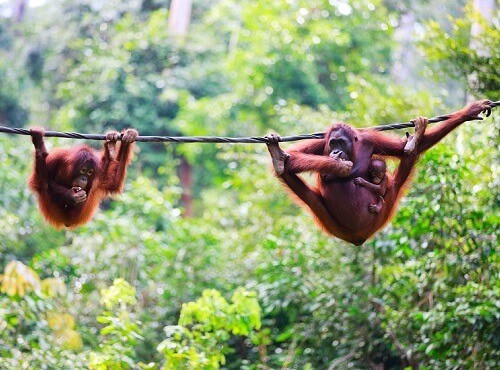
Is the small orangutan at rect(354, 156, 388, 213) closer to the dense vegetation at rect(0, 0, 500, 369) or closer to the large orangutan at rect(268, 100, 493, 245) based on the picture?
the large orangutan at rect(268, 100, 493, 245)

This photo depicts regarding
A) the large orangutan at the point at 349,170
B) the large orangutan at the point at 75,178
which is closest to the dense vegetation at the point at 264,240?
the large orangutan at the point at 75,178

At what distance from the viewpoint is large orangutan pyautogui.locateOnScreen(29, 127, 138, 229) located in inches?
207

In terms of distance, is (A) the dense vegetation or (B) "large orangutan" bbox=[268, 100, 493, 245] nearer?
(B) "large orangutan" bbox=[268, 100, 493, 245]

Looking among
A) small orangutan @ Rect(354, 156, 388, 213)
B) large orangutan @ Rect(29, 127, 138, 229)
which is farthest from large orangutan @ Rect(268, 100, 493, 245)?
large orangutan @ Rect(29, 127, 138, 229)

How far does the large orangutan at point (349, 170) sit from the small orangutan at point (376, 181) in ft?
0.05

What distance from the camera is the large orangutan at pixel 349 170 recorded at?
4953 millimetres

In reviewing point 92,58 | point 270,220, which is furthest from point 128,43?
point 270,220

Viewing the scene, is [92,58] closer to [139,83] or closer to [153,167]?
[139,83]

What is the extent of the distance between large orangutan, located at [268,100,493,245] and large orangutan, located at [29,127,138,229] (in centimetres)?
115

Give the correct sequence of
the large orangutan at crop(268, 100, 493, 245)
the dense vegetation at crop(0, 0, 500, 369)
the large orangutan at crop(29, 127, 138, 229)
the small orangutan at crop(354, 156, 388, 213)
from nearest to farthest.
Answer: the large orangutan at crop(268, 100, 493, 245), the small orangutan at crop(354, 156, 388, 213), the large orangutan at crop(29, 127, 138, 229), the dense vegetation at crop(0, 0, 500, 369)

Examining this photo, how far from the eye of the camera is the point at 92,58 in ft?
51.9

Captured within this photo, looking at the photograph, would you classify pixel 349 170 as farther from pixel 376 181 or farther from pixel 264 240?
pixel 264 240

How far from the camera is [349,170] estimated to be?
5.05 meters

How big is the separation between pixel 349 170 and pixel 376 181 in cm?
26
